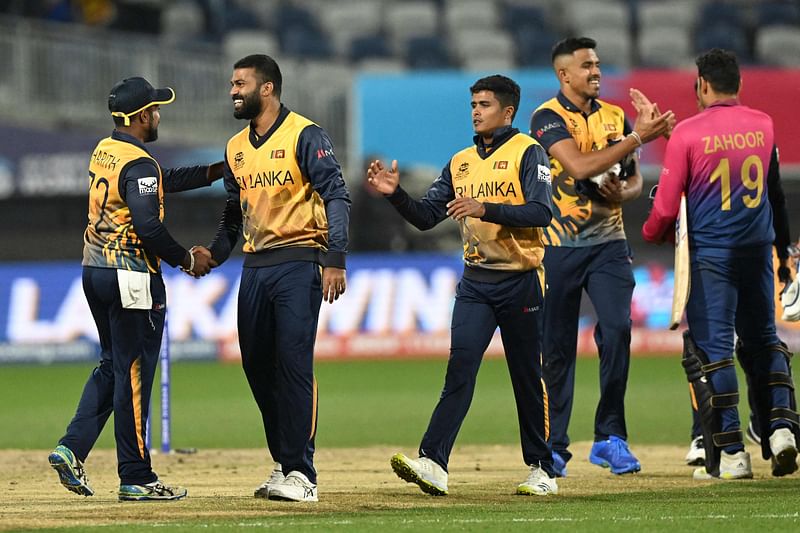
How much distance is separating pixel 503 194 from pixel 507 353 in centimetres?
95

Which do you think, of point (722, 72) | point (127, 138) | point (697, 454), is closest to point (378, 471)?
point (697, 454)

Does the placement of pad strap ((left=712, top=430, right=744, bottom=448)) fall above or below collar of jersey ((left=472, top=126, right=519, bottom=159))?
below

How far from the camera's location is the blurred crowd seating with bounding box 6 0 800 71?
25.1 metres

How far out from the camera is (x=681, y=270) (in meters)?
8.84

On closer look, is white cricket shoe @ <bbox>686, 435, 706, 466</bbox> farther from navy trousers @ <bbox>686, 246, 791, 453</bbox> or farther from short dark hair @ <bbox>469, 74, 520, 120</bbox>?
short dark hair @ <bbox>469, 74, 520, 120</bbox>

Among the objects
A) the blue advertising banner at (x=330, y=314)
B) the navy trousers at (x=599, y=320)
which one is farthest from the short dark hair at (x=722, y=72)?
the blue advertising banner at (x=330, y=314)

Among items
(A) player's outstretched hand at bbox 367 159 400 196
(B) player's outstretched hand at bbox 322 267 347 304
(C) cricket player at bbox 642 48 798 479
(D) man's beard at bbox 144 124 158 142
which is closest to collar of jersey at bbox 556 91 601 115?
(C) cricket player at bbox 642 48 798 479

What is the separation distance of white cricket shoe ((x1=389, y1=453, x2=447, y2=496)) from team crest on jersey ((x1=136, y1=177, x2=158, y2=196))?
6.76 feet

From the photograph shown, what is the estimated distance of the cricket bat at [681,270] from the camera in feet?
28.8

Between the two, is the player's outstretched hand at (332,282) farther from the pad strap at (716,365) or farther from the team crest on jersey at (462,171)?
the pad strap at (716,365)

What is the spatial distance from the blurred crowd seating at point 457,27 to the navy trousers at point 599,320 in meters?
15.0

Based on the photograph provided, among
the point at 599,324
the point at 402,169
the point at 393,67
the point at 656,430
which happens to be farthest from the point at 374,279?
the point at 599,324

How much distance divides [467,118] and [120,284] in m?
13.8

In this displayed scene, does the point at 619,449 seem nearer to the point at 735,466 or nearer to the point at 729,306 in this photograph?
the point at 735,466
